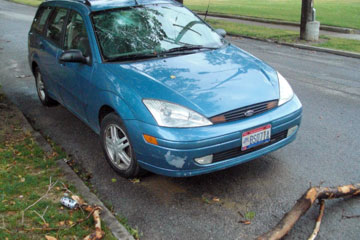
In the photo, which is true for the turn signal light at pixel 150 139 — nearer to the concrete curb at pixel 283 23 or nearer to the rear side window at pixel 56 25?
the rear side window at pixel 56 25

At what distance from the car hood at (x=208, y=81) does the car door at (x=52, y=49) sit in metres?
1.66

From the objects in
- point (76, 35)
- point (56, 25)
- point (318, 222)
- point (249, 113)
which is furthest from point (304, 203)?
point (56, 25)

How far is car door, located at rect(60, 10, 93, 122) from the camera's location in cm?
452

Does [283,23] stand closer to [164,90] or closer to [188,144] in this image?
[164,90]

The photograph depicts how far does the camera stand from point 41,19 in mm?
6223

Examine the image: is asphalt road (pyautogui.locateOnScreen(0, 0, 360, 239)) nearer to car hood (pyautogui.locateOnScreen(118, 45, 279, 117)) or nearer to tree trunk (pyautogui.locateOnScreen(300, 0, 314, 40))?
car hood (pyautogui.locateOnScreen(118, 45, 279, 117))

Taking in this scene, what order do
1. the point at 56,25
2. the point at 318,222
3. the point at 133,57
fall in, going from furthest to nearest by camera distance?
the point at 56,25
the point at 133,57
the point at 318,222

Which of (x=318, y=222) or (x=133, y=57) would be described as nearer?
(x=318, y=222)

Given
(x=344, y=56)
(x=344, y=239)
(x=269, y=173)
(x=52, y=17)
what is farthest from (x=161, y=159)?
(x=344, y=56)

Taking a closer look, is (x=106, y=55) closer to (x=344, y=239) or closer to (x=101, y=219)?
(x=101, y=219)

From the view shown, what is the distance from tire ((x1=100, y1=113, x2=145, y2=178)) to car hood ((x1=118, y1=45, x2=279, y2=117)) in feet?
1.48

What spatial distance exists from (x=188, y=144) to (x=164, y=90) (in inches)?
24.3

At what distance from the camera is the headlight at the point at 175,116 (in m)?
3.44

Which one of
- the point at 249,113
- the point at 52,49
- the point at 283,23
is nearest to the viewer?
the point at 249,113
